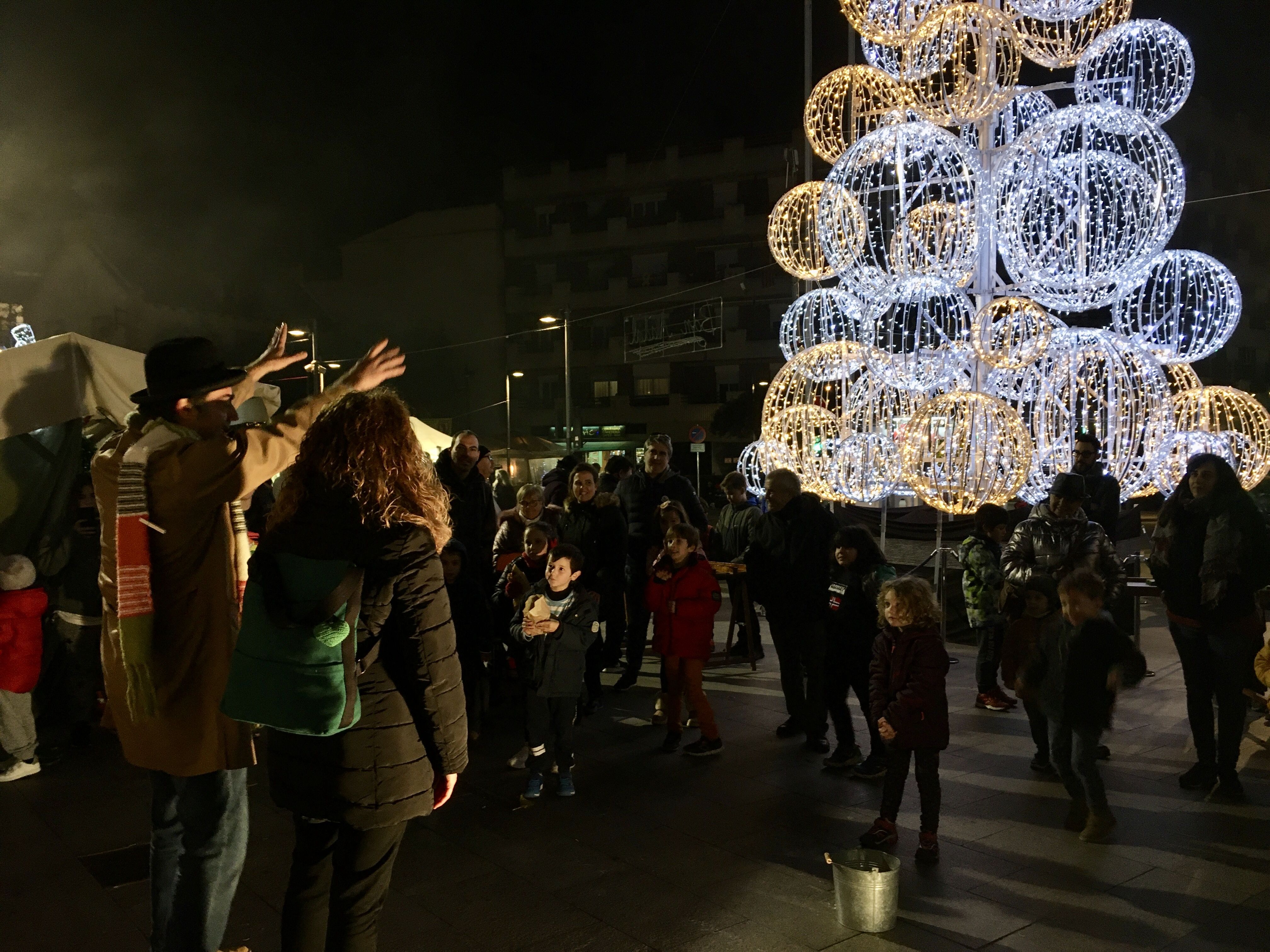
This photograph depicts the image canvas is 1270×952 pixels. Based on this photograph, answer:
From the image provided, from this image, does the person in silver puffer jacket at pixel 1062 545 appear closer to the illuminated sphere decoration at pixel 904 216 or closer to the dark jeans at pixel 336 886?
the illuminated sphere decoration at pixel 904 216

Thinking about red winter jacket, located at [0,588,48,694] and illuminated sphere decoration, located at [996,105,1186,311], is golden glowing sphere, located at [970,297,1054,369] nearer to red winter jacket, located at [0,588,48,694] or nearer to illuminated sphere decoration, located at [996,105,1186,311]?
illuminated sphere decoration, located at [996,105,1186,311]

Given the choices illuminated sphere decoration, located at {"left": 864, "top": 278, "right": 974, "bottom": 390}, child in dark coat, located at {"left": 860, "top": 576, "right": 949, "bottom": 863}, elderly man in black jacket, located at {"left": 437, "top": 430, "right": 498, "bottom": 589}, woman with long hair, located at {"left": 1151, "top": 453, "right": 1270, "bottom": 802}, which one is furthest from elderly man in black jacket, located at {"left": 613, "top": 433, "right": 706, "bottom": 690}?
woman with long hair, located at {"left": 1151, "top": 453, "right": 1270, "bottom": 802}

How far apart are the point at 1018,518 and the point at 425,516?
347 inches

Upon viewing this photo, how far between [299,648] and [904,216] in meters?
7.91

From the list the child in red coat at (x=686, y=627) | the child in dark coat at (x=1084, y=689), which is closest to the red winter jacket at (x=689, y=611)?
the child in red coat at (x=686, y=627)

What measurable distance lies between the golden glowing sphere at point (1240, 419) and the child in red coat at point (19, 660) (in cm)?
994

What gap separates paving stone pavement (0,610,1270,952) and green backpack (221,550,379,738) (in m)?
1.53

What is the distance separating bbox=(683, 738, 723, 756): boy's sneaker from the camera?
5.66 meters

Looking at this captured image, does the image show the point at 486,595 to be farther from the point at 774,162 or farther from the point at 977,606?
the point at 774,162

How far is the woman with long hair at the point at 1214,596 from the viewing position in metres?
4.84

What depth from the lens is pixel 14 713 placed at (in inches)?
214

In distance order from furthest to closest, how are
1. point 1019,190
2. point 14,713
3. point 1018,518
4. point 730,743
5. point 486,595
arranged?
point 1018,518 → point 1019,190 → point 486,595 → point 730,743 → point 14,713

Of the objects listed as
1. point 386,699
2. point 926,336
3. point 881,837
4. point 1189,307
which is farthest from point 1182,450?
point 386,699

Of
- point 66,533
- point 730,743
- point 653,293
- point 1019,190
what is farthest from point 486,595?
point 653,293
